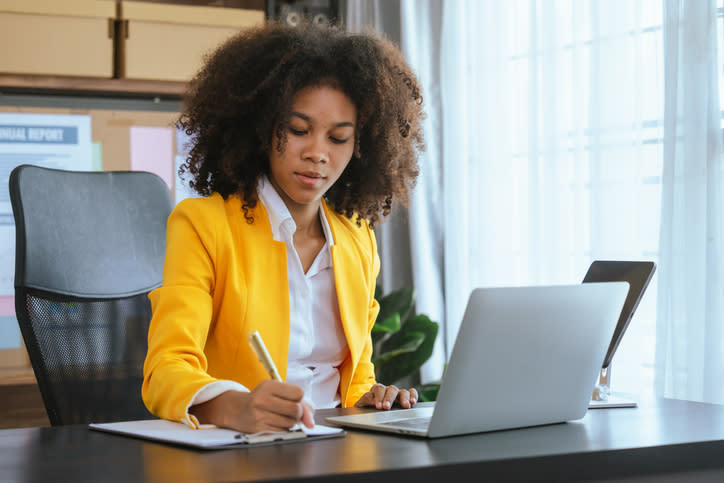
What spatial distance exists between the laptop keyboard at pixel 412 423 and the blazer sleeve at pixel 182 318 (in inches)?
9.5

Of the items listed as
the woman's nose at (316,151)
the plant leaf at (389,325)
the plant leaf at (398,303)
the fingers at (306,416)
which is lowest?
the plant leaf at (389,325)

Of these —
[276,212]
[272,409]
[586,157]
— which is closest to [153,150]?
[586,157]

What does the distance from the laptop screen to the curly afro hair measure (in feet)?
1.54

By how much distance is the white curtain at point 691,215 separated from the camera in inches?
77.6

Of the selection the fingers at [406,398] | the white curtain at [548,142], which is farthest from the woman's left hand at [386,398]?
the white curtain at [548,142]

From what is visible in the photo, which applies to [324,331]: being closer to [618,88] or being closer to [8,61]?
[618,88]

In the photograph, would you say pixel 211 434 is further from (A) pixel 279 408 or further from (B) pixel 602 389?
(B) pixel 602 389

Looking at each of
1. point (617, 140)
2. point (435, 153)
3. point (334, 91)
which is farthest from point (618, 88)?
point (334, 91)

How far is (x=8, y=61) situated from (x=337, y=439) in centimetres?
216

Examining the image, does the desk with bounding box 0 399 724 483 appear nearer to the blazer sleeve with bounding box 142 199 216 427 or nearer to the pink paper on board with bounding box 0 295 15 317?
the blazer sleeve with bounding box 142 199 216 427

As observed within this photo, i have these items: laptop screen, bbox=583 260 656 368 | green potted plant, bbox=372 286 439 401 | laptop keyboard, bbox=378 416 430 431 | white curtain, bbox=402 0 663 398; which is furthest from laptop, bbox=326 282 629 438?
green potted plant, bbox=372 286 439 401

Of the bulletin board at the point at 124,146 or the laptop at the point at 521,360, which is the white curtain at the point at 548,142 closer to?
the bulletin board at the point at 124,146

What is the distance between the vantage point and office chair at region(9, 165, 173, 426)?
4.95 feet

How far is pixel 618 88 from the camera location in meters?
2.29
